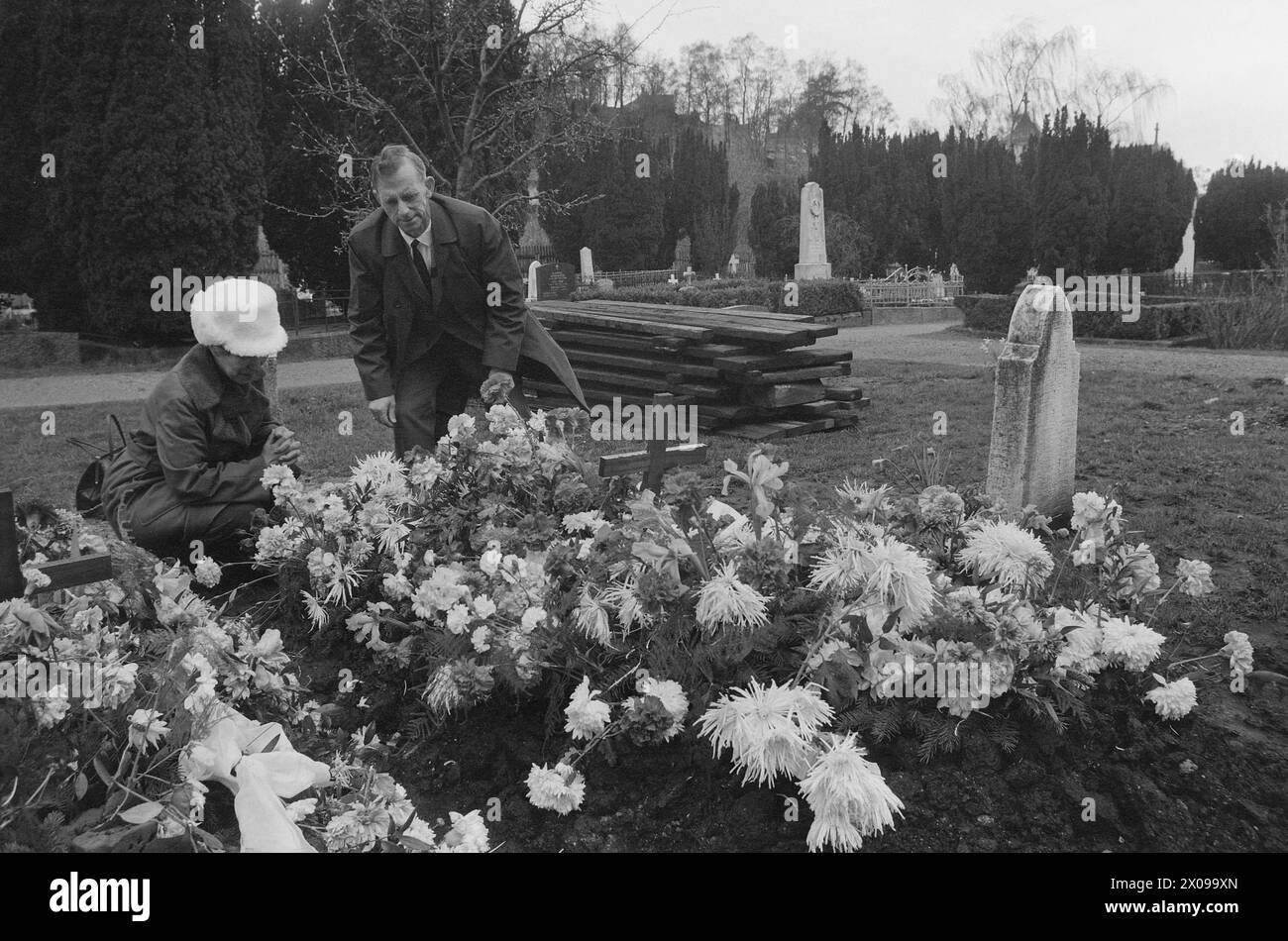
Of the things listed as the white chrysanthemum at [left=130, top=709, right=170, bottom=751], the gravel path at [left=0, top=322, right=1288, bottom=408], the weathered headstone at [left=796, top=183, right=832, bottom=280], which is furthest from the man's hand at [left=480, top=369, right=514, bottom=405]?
the weathered headstone at [left=796, top=183, right=832, bottom=280]

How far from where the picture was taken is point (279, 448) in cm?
409

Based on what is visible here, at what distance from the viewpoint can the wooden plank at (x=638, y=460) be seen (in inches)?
146

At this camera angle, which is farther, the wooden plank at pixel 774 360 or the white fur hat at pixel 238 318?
the wooden plank at pixel 774 360

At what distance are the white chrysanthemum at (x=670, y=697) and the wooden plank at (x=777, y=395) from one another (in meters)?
5.94

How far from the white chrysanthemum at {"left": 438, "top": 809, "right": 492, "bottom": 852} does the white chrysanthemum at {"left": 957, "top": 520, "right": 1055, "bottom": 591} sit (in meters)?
1.62

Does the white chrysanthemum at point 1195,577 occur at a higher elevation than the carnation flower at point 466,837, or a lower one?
higher

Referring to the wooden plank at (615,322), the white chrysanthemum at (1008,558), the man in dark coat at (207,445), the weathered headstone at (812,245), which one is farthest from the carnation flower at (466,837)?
the weathered headstone at (812,245)

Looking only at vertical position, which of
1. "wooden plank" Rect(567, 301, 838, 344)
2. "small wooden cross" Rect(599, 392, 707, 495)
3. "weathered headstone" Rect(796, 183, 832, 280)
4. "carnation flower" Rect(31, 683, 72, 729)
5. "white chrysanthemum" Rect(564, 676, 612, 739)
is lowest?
"white chrysanthemum" Rect(564, 676, 612, 739)

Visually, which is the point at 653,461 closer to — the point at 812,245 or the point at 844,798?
the point at 844,798

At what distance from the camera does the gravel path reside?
1162 centimetres

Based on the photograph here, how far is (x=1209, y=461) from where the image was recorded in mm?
6781

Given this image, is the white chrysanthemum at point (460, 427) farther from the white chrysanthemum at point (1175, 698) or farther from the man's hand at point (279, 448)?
the white chrysanthemum at point (1175, 698)

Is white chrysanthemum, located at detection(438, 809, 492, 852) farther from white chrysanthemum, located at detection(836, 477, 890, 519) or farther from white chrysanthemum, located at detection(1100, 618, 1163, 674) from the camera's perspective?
white chrysanthemum, located at detection(1100, 618, 1163, 674)

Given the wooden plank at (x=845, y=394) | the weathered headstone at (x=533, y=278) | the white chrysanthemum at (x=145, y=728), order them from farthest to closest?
the weathered headstone at (x=533, y=278), the wooden plank at (x=845, y=394), the white chrysanthemum at (x=145, y=728)
